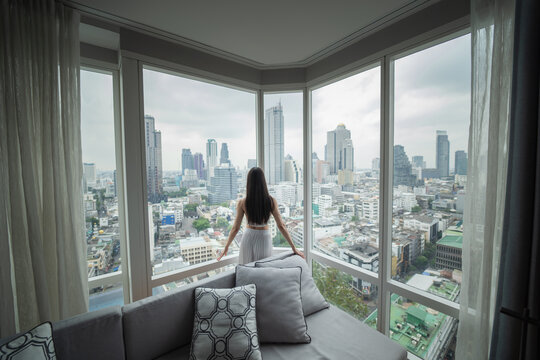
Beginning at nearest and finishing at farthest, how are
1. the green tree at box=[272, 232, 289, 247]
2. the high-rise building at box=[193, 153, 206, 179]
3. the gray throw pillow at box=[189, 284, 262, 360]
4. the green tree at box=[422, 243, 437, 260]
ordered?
the gray throw pillow at box=[189, 284, 262, 360] → the green tree at box=[422, 243, 437, 260] → the high-rise building at box=[193, 153, 206, 179] → the green tree at box=[272, 232, 289, 247]

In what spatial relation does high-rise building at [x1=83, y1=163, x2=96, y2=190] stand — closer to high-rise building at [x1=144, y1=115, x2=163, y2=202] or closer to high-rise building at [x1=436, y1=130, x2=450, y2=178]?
high-rise building at [x1=144, y1=115, x2=163, y2=202]

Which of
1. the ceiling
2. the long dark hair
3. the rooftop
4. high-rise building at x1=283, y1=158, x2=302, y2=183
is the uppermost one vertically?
the ceiling

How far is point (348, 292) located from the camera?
2.20 m

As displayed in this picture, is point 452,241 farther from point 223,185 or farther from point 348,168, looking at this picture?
point 223,185

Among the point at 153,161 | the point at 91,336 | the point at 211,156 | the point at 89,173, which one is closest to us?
the point at 91,336

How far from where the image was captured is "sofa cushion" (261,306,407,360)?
1331 millimetres

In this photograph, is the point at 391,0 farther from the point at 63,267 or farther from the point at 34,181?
the point at 63,267

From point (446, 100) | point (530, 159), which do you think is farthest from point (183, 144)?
point (530, 159)

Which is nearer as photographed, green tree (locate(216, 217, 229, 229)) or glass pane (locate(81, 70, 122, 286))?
glass pane (locate(81, 70, 122, 286))

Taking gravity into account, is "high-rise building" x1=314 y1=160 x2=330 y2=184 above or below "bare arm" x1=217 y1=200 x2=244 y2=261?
above

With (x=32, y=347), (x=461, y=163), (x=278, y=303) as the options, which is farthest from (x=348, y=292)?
(x=32, y=347)

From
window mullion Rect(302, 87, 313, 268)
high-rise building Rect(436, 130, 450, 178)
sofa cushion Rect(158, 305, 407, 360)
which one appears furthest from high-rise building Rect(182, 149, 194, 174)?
high-rise building Rect(436, 130, 450, 178)

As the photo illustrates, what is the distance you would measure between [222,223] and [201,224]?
242 millimetres

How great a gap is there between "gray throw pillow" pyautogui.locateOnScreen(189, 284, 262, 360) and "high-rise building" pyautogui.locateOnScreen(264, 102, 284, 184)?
1.51 m
